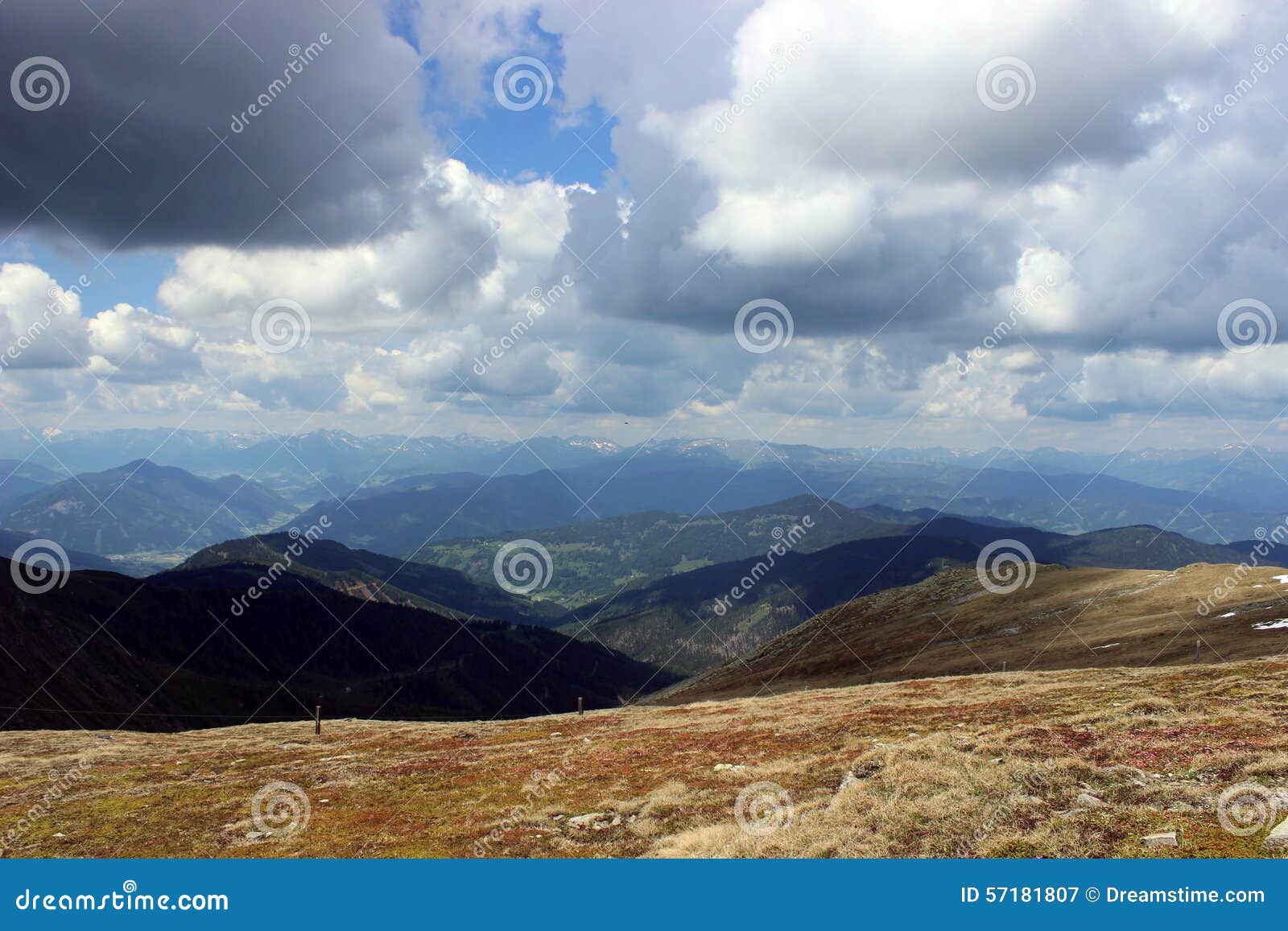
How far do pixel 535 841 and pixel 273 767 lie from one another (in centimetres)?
2903

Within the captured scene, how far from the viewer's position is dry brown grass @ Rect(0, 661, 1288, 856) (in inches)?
741

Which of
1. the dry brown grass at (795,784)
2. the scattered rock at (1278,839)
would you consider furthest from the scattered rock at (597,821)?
the scattered rock at (1278,839)

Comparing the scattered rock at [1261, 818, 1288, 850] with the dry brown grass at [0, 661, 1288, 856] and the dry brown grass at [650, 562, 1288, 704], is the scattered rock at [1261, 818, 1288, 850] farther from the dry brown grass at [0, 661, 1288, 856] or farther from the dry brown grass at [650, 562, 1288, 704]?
the dry brown grass at [650, 562, 1288, 704]

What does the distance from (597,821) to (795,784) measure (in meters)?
8.34

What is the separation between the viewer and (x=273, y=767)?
41844mm

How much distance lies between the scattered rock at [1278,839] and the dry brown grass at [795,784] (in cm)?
33

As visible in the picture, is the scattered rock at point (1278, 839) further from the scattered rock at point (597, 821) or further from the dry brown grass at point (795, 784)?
the scattered rock at point (597, 821)

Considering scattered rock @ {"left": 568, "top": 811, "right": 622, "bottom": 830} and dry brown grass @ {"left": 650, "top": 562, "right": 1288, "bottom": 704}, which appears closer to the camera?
scattered rock @ {"left": 568, "top": 811, "right": 622, "bottom": 830}

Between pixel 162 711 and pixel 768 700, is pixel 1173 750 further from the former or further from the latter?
pixel 162 711

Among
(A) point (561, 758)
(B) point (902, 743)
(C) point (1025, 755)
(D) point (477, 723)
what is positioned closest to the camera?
(C) point (1025, 755)

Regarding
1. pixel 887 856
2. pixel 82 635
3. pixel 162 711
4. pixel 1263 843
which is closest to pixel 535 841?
pixel 887 856

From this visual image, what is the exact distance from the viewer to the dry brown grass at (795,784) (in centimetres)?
1883

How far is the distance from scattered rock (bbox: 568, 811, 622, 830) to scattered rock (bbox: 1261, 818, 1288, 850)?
1837 centimetres

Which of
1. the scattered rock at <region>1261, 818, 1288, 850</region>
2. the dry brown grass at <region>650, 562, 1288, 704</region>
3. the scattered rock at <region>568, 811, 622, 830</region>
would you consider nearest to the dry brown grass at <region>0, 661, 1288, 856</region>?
the scattered rock at <region>568, 811, 622, 830</region>
